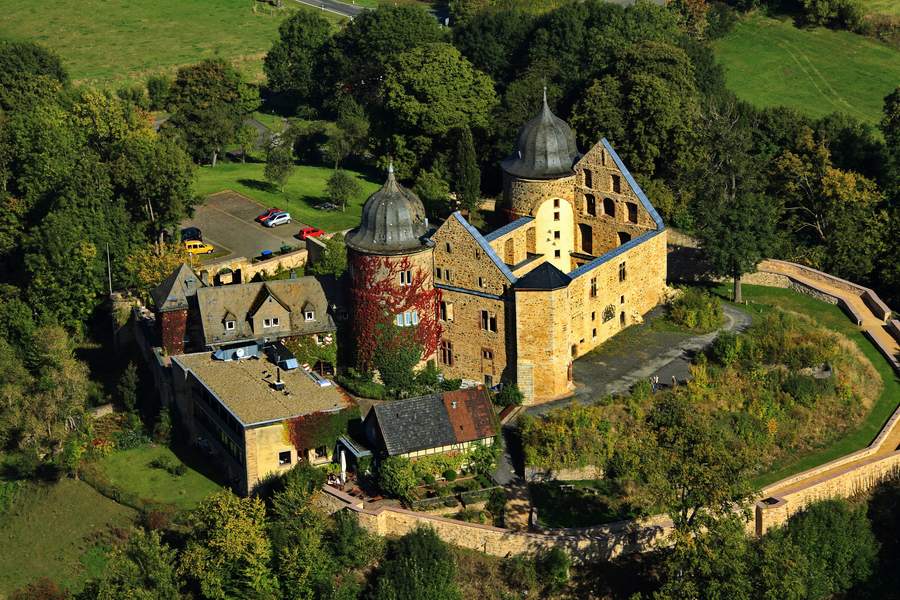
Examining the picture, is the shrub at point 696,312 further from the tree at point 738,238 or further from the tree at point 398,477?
the tree at point 398,477

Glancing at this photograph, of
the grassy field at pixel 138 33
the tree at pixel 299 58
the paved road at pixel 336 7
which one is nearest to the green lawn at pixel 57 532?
the tree at pixel 299 58

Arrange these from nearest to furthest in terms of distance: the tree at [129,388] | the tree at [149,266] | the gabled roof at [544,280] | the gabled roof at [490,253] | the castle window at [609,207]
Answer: the gabled roof at [544,280] < the gabled roof at [490,253] < the tree at [129,388] < the castle window at [609,207] < the tree at [149,266]

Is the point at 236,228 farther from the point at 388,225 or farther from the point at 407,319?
the point at 388,225

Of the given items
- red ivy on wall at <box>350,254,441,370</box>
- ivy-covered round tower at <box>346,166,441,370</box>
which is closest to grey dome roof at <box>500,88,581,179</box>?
ivy-covered round tower at <box>346,166,441,370</box>

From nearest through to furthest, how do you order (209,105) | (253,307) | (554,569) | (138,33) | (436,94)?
1. (554,569)
2. (253,307)
3. (436,94)
4. (209,105)
5. (138,33)

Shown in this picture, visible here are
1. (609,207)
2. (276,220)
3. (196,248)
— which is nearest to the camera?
(609,207)

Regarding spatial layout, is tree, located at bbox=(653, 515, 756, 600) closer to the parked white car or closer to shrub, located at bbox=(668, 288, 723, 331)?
shrub, located at bbox=(668, 288, 723, 331)

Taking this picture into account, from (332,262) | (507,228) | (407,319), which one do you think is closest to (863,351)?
(507,228)
